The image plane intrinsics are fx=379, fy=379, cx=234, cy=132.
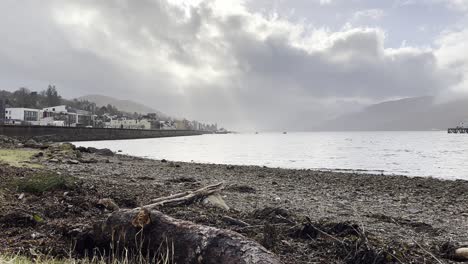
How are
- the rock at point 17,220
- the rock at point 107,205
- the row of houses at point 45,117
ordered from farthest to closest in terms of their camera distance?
the row of houses at point 45,117 → the rock at point 107,205 → the rock at point 17,220

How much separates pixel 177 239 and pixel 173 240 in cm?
5

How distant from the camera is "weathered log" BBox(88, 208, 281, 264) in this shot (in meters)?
4.17

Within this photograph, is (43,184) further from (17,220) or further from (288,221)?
(288,221)

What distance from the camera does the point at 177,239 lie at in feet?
15.5

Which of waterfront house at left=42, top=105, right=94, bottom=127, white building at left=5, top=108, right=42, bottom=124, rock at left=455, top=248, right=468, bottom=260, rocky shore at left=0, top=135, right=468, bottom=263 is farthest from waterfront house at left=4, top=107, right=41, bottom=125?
rock at left=455, top=248, right=468, bottom=260

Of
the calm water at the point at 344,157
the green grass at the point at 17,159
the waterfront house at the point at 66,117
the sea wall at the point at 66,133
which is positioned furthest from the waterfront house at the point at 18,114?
the green grass at the point at 17,159

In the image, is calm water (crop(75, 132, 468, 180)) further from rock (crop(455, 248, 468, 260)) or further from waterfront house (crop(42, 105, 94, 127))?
waterfront house (crop(42, 105, 94, 127))

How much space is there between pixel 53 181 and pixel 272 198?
766cm

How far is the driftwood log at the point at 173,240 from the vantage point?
13.7 ft

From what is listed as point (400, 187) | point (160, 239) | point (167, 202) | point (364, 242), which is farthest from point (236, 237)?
point (400, 187)

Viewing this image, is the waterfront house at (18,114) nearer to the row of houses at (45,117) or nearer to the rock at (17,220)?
the row of houses at (45,117)

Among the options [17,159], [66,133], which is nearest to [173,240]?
[17,159]

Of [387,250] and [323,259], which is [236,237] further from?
[387,250]

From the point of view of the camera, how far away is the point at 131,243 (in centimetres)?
496
